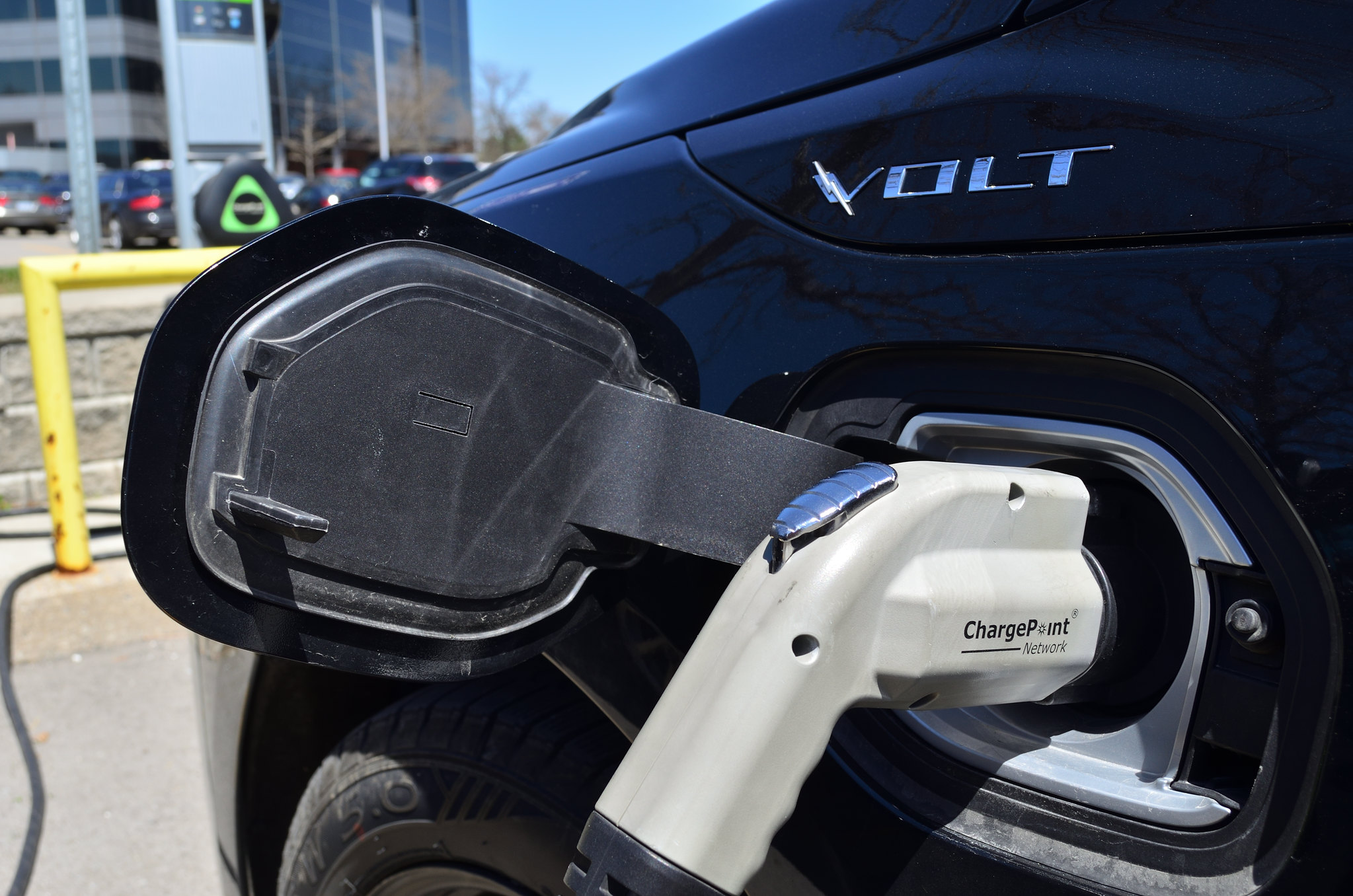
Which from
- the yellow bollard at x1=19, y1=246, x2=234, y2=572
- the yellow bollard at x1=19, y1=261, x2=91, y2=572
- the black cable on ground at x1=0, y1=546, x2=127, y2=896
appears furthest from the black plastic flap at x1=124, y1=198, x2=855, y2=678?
the yellow bollard at x1=19, y1=261, x2=91, y2=572

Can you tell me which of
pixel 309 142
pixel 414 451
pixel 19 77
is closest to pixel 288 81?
pixel 309 142

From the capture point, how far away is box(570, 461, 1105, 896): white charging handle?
834 mm

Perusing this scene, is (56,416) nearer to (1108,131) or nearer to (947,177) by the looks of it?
(947,177)

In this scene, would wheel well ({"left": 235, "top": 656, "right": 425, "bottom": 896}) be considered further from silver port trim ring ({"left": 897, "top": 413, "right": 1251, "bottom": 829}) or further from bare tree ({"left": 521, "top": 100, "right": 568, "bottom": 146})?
bare tree ({"left": 521, "top": 100, "right": 568, "bottom": 146})

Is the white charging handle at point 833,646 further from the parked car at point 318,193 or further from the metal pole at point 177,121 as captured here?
the parked car at point 318,193

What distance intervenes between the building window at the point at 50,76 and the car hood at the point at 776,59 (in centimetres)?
4891

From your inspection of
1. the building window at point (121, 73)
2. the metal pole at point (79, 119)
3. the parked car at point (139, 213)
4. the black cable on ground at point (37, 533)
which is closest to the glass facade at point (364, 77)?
the building window at point (121, 73)

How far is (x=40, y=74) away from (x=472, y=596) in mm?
50811

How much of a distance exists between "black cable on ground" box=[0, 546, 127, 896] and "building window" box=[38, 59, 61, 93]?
4590 centimetres

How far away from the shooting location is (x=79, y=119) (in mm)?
6195

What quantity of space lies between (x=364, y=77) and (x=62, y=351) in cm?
4552

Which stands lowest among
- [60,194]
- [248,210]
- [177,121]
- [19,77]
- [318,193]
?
[248,210]

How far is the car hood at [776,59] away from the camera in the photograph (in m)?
1.10

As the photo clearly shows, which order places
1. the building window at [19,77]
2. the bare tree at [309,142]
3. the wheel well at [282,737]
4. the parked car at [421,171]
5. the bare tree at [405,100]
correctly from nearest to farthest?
the wheel well at [282,737] → the parked car at [421,171] → the bare tree at [309,142] → the building window at [19,77] → the bare tree at [405,100]
